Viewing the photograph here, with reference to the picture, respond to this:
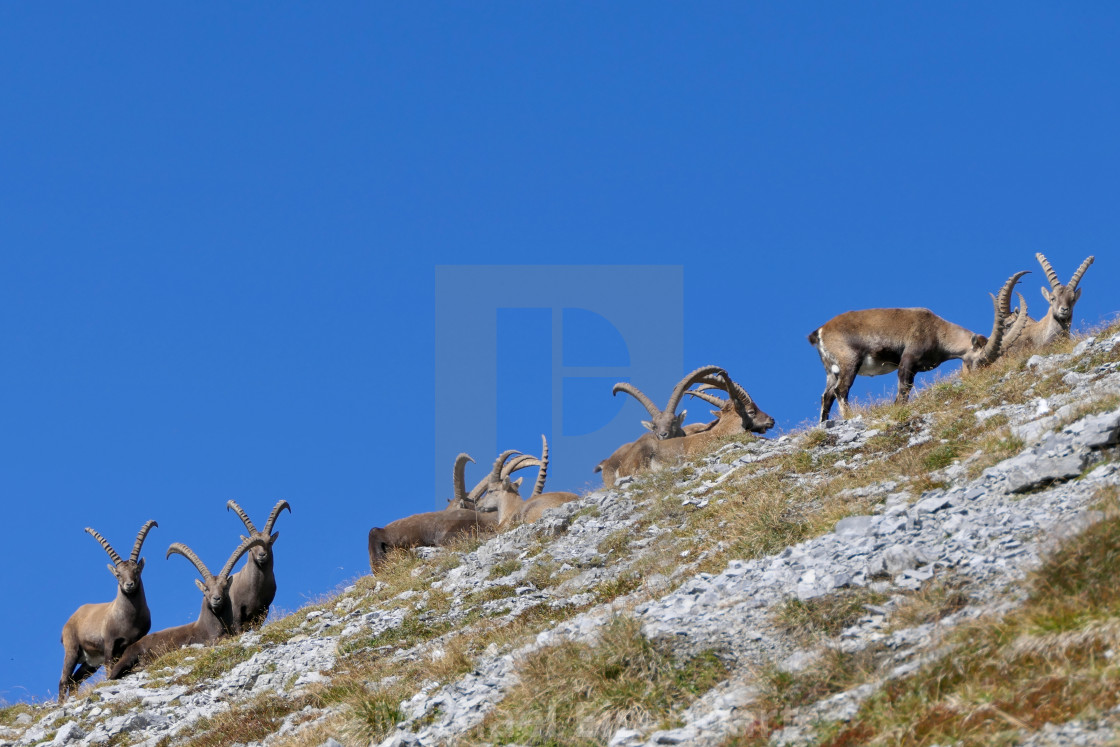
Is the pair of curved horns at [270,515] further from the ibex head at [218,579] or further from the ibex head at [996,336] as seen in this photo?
the ibex head at [996,336]

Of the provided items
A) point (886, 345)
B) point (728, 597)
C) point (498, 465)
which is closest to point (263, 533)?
point (498, 465)

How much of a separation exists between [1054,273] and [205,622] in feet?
57.6

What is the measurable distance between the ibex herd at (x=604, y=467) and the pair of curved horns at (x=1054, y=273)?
19mm

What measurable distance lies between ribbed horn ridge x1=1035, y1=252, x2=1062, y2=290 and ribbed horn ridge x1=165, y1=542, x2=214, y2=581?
16956 mm

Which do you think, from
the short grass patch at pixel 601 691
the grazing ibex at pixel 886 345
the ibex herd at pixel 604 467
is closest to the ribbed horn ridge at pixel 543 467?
the ibex herd at pixel 604 467

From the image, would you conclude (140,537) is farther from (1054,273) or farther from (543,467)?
(1054,273)

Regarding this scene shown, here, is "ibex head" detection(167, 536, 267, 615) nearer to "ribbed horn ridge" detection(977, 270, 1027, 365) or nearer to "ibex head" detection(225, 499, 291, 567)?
"ibex head" detection(225, 499, 291, 567)

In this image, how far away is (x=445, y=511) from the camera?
930 inches

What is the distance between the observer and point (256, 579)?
22062 mm

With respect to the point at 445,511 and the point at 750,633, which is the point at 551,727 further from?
the point at 445,511

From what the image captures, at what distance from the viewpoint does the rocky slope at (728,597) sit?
7012mm

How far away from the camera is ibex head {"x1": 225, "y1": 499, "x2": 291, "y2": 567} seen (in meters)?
22.0

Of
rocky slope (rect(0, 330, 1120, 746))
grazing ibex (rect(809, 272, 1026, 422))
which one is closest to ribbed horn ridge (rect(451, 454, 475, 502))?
rocky slope (rect(0, 330, 1120, 746))

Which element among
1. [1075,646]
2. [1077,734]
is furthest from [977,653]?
[1077,734]
